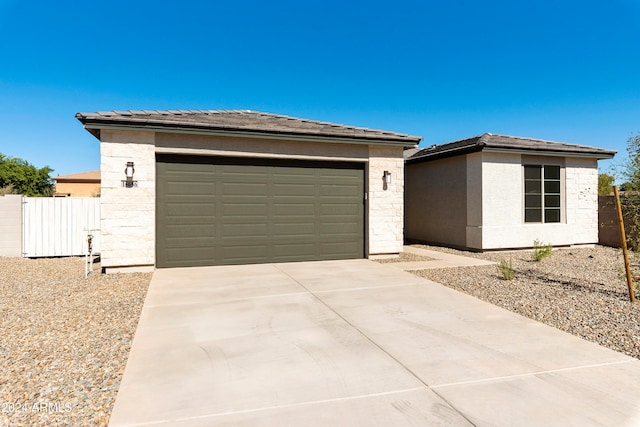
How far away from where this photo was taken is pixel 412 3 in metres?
12.8

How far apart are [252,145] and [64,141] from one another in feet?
104

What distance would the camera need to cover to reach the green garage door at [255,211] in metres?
8.51

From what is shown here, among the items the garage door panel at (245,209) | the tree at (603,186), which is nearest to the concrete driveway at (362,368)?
the garage door panel at (245,209)

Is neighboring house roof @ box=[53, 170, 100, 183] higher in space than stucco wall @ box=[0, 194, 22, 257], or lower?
higher

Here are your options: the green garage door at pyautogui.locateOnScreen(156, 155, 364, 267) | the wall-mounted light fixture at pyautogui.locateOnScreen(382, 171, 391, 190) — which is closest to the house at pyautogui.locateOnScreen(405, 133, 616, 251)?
the wall-mounted light fixture at pyautogui.locateOnScreen(382, 171, 391, 190)

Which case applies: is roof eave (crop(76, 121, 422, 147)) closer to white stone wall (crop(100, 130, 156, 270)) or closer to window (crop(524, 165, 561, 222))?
white stone wall (crop(100, 130, 156, 270))

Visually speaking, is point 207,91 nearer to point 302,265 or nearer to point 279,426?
point 302,265

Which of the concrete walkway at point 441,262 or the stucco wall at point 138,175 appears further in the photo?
the concrete walkway at point 441,262

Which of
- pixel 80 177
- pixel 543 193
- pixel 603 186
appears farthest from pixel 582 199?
pixel 80 177

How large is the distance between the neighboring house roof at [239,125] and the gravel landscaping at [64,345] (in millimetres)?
3400

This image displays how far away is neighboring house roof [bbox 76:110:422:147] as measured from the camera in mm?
7816

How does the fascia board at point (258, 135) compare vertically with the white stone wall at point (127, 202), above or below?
above

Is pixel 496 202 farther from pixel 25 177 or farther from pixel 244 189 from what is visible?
pixel 25 177

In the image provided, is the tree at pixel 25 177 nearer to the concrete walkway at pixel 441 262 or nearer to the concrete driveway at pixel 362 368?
the concrete walkway at pixel 441 262
